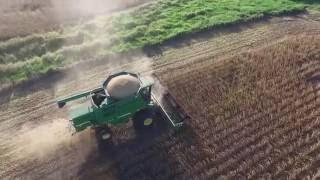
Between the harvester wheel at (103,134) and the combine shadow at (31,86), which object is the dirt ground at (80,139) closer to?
the combine shadow at (31,86)

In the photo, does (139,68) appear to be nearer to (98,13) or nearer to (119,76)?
(119,76)

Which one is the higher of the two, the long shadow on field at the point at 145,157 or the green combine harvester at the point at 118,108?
the green combine harvester at the point at 118,108

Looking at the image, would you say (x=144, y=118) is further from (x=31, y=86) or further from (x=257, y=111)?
(x=31, y=86)

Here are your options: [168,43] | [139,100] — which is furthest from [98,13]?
[139,100]

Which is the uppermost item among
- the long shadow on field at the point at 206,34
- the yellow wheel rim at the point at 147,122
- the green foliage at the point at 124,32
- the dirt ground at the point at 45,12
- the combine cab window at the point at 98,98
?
the dirt ground at the point at 45,12

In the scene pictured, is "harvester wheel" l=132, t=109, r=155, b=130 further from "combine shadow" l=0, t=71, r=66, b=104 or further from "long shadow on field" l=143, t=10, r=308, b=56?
"long shadow on field" l=143, t=10, r=308, b=56

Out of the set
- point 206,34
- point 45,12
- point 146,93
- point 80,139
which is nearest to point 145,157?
point 146,93

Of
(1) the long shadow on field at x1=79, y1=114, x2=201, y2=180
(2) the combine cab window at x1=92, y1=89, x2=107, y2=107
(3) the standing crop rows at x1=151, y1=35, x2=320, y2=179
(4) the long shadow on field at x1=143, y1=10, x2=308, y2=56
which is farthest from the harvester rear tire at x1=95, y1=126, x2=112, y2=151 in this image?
(4) the long shadow on field at x1=143, y1=10, x2=308, y2=56

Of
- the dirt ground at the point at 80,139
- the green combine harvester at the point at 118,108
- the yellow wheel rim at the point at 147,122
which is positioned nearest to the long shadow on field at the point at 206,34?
the dirt ground at the point at 80,139
